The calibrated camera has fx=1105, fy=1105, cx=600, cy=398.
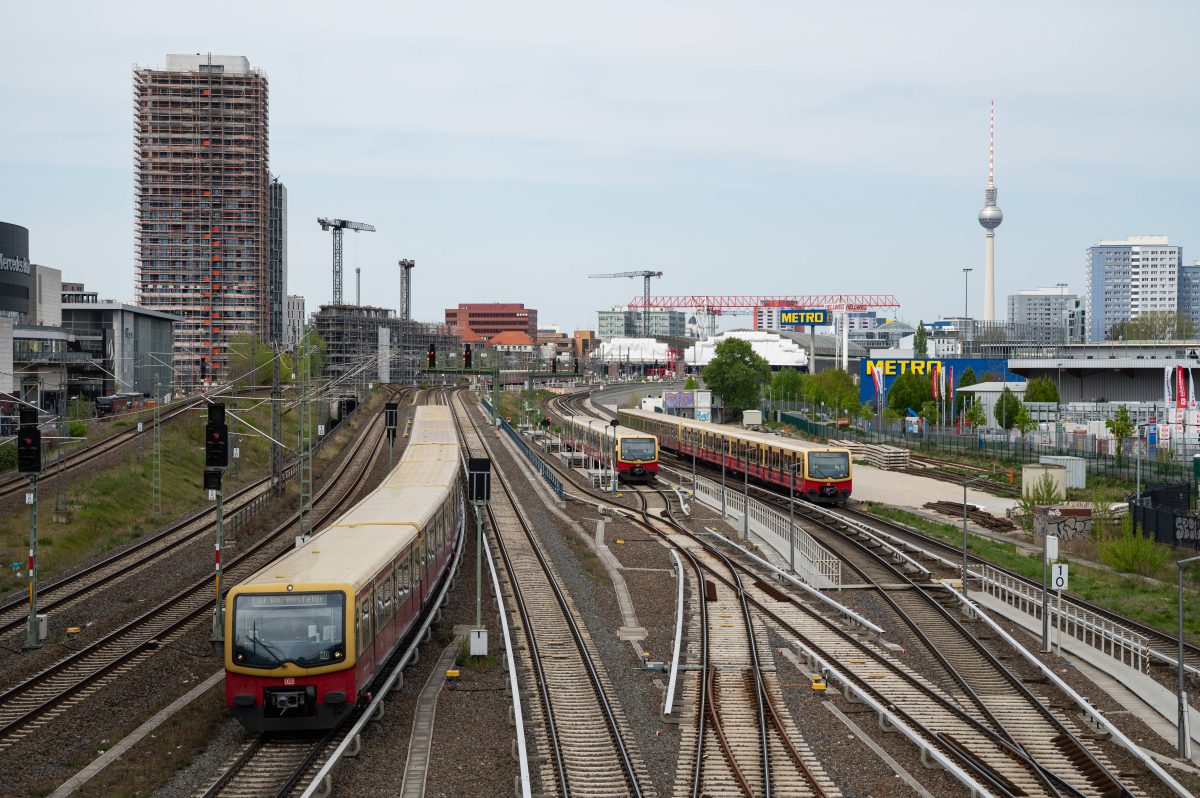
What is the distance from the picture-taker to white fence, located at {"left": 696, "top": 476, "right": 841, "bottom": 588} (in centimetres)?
3231

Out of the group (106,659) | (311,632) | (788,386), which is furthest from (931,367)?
(311,632)

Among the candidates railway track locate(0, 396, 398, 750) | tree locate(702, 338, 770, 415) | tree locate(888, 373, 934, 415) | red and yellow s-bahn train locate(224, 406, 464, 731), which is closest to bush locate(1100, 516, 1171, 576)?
red and yellow s-bahn train locate(224, 406, 464, 731)

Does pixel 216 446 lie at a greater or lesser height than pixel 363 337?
lesser

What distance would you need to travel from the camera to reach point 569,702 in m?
18.4

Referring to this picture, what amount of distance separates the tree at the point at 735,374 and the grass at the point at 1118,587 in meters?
64.9

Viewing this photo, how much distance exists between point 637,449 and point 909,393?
36.7m

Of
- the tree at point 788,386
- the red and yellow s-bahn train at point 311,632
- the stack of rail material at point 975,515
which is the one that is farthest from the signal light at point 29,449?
the tree at point 788,386

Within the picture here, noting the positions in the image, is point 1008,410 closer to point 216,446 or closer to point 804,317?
point 216,446

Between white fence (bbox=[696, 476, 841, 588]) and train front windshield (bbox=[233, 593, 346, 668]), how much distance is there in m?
17.6

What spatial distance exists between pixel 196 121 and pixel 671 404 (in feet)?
273

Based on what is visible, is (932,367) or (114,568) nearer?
(114,568)

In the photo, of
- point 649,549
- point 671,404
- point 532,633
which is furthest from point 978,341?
point 532,633

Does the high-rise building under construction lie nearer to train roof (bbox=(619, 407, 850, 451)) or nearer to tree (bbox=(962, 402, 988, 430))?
train roof (bbox=(619, 407, 850, 451))

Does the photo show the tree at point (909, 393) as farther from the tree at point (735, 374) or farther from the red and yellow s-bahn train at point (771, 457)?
the red and yellow s-bahn train at point (771, 457)
